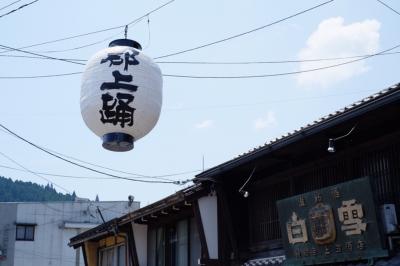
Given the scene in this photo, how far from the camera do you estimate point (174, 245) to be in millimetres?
18016

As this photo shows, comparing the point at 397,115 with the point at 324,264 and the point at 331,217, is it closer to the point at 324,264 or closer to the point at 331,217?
the point at 331,217

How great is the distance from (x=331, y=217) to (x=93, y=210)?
38669 mm

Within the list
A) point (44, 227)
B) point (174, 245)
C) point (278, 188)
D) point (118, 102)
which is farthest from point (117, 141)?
point (44, 227)

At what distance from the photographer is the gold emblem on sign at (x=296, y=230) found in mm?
12125

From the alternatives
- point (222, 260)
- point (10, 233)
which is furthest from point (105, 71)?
point (10, 233)

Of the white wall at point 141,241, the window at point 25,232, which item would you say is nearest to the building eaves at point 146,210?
the white wall at point 141,241

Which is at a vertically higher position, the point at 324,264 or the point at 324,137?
the point at 324,137

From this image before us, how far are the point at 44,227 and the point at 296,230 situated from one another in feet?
123

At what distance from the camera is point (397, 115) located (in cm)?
1086

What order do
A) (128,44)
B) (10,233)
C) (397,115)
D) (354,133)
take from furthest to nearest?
1. (10,233)
2. (128,44)
3. (354,133)
4. (397,115)

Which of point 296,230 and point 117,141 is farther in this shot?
point 296,230

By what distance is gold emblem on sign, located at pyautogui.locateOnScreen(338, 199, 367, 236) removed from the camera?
10766mm

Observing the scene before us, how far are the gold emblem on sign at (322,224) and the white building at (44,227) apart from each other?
112ft

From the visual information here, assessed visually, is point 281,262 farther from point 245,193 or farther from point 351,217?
point 351,217
